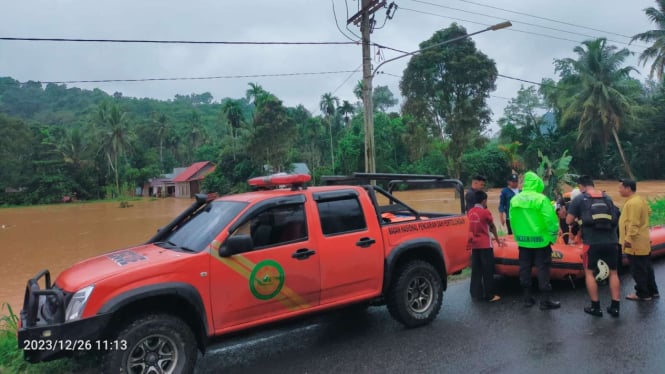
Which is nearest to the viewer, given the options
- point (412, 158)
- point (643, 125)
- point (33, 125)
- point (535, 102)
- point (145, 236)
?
point (145, 236)

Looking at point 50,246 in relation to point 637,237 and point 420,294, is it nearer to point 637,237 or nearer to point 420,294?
point 420,294

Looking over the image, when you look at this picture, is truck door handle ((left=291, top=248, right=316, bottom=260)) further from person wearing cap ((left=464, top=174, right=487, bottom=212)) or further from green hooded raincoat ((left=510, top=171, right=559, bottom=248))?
person wearing cap ((left=464, top=174, right=487, bottom=212))

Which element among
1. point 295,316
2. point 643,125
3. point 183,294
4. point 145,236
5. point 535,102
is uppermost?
point 535,102

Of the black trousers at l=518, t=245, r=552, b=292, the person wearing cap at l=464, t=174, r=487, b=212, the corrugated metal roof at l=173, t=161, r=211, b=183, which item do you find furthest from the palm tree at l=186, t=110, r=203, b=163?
the black trousers at l=518, t=245, r=552, b=292

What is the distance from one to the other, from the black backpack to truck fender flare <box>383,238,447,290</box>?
1.79 metres

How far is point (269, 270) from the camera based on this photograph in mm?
4207

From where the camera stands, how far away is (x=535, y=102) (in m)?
52.2

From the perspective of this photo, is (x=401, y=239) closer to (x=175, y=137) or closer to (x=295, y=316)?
(x=295, y=316)

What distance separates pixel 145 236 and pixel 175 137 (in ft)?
212

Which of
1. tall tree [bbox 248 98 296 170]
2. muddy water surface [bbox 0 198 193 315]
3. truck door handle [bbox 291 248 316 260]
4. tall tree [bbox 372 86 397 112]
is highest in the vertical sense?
tall tree [bbox 372 86 397 112]

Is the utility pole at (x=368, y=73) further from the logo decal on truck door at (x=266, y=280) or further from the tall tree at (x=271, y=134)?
the tall tree at (x=271, y=134)

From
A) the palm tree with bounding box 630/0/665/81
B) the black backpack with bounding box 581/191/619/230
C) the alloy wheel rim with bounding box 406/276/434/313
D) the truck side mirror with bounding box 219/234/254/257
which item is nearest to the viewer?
the truck side mirror with bounding box 219/234/254/257

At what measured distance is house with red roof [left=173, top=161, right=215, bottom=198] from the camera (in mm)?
63812

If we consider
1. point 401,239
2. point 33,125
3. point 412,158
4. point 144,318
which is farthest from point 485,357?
point 33,125
